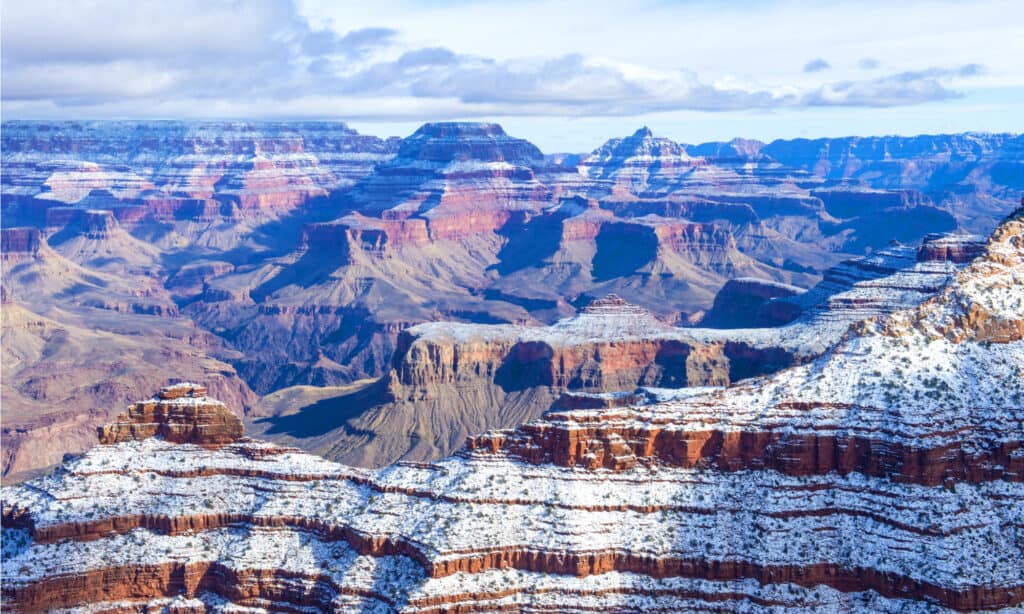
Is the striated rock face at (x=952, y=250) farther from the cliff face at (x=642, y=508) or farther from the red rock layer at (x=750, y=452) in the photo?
the red rock layer at (x=750, y=452)

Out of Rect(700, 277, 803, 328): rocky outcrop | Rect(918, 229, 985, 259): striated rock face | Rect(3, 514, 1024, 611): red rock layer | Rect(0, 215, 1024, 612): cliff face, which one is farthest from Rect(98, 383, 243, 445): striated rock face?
Rect(700, 277, 803, 328): rocky outcrop

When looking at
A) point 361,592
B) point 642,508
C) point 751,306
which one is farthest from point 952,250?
point 361,592

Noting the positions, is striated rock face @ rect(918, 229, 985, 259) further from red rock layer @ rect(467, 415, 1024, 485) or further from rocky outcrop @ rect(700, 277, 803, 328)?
red rock layer @ rect(467, 415, 1024, 485)

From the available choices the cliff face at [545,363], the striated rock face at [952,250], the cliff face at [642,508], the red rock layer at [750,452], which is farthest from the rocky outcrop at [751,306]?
the red rock layer at [750,452]

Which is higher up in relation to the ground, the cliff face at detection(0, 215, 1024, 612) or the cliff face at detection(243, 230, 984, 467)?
the cliff face at detection(0, 215, 1024, 612)

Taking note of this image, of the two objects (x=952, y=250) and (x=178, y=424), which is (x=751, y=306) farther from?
(x=178, y=424)

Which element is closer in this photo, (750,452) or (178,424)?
(750,452)

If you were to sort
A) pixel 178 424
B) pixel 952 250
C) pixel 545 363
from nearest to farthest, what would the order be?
pixel 178 424, pixel 952 250, pixel 545 363
